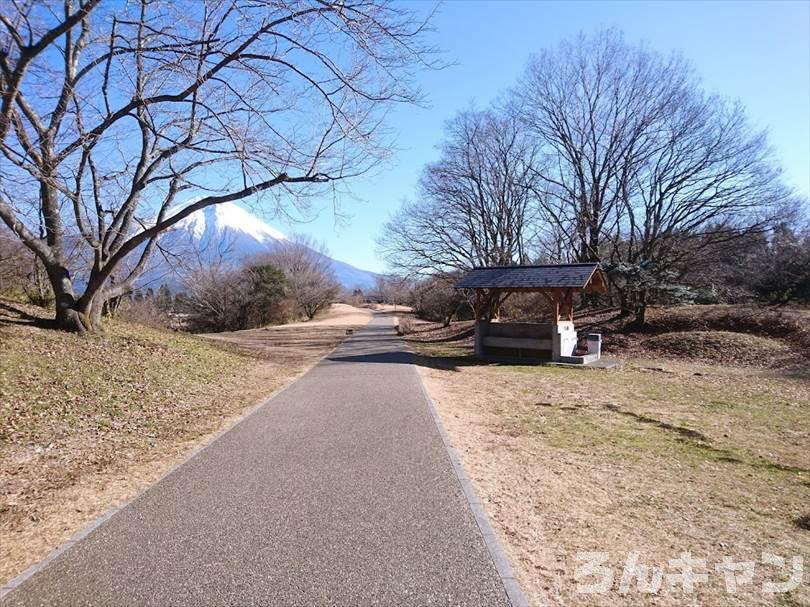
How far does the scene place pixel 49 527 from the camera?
3.92 metres

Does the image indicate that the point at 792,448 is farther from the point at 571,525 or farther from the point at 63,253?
the point at 63,253

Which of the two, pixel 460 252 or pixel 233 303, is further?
pixel 233 303

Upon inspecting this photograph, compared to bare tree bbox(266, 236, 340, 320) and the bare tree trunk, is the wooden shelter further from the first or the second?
Answer: bare tree bbox(266, 236, 340, 320)

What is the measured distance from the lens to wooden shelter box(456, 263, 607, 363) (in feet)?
53.8

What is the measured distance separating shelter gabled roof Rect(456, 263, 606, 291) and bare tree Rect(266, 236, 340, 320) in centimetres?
2966

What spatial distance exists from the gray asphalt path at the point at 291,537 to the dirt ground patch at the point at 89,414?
448 millimetres

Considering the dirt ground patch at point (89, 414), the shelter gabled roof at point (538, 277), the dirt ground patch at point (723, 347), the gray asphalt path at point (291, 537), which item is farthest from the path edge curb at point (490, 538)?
the dirt ground patch at point (723, 347)

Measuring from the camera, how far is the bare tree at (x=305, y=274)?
164 ft

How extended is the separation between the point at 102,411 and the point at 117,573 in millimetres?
4826

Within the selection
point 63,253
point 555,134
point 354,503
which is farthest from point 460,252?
point 354,503

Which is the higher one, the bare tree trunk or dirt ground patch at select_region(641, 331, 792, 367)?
the bare tree trunk

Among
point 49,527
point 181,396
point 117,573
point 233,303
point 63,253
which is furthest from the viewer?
point 233,303

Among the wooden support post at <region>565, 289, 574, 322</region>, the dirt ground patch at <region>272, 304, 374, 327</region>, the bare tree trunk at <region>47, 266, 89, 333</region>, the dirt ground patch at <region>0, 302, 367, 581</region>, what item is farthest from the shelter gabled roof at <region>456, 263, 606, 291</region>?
the dirt ground patch at <region>272, 304, 374, 327</region>

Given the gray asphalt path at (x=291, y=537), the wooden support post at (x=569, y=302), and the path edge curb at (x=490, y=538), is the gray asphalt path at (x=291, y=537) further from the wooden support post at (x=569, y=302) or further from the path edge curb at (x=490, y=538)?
the wooden support post at (x=569, y=302)
